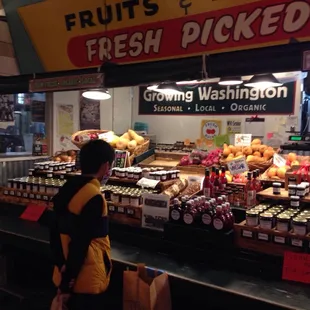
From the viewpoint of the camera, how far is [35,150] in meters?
5.28

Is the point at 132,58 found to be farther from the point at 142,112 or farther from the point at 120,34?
the point at 142,112

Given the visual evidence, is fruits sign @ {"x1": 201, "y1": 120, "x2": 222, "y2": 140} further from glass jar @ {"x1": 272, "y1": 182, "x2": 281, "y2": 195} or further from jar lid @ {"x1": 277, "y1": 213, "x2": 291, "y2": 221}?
jar lid @ {"x1": 277, "y1": 213, "x2": 291, "y2": 221}

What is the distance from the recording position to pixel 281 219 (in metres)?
2.37

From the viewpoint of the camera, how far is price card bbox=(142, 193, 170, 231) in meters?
2.90

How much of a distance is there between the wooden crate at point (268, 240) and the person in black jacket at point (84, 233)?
0.91 meters

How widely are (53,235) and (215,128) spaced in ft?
17.2

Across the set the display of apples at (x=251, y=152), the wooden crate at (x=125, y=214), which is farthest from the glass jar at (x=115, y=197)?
the display of apples at (x=251, y=152)

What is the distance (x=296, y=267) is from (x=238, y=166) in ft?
3.78

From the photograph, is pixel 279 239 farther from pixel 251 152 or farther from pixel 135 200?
pixel 251 152

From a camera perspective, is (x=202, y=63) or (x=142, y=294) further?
(x=202, y=63)

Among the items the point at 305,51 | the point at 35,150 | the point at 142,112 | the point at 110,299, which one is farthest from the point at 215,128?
the point at 305,51

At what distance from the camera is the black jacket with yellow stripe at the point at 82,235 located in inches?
81.4

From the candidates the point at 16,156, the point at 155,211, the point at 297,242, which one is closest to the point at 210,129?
the point at 16,156

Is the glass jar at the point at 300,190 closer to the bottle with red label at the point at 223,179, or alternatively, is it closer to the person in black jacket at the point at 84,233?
the bottle with red label at the point at 223,179
